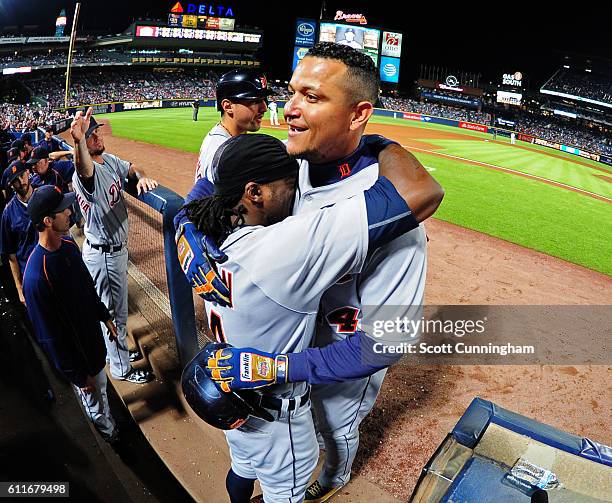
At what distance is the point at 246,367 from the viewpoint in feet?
5.02

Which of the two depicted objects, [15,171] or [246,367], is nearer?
[246,367]

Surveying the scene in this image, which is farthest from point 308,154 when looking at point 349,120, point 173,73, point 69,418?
point 173,73

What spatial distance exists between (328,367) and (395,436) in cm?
168

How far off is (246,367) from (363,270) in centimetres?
57

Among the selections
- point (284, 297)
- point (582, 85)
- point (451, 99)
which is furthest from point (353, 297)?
point (582, 85)

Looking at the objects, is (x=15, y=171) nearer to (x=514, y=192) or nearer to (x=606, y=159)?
(x=514, y=192)

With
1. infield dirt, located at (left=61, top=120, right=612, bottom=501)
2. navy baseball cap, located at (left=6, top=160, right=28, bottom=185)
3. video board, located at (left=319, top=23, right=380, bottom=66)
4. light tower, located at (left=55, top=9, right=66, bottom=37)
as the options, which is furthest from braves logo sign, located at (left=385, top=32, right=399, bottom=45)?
navy baseball cap, located at (left=6, top=160, right=28, bottom=185)

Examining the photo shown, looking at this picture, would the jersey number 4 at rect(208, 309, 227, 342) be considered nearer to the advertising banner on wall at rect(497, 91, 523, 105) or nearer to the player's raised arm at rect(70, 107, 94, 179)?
the player's raised arm at rect(70, 107, 94, 179)

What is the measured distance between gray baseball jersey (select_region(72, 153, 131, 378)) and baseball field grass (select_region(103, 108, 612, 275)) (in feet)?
23.0

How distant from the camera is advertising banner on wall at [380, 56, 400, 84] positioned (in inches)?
1750

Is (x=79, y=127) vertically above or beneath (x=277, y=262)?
above

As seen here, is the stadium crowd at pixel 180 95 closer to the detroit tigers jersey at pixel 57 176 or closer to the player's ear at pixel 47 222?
the detroit tigers jersey at pixel 57 176

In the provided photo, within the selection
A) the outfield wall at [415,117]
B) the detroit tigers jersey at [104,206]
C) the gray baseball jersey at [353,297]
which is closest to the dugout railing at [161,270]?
the detroit tigers jersey at [104,206]

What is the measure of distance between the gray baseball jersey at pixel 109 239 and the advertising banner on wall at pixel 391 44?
1809 inches
